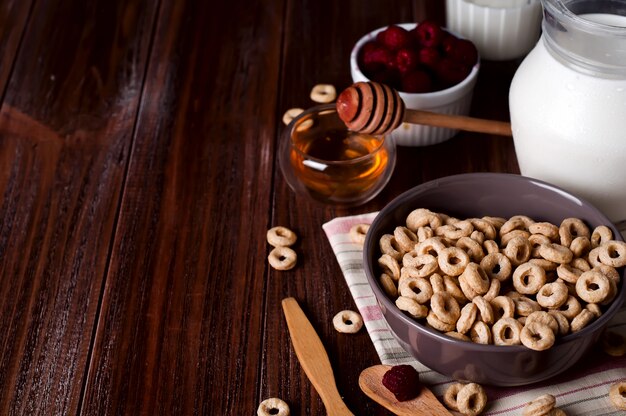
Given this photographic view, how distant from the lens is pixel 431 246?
100 centimetres

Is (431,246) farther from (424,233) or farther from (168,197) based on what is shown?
(168,197)

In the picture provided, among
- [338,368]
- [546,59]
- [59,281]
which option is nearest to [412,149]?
[546,59]

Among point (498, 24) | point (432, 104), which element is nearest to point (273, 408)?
point (432, 104)

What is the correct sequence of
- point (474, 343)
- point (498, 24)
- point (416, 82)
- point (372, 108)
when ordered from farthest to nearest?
point (498, 24) → point (416, 82) → point (372, 108) → point (474, 343)

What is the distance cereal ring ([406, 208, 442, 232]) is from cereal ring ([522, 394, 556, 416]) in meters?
0.24

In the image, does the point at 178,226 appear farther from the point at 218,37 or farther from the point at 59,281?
the point at 218,37

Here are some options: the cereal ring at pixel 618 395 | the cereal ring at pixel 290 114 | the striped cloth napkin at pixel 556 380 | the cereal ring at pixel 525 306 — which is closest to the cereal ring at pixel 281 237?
the striped cloth napkin at pixel 556 380

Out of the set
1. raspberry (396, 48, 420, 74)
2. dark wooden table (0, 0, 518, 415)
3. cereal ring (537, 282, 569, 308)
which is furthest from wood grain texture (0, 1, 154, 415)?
cereal ring (537, 282, 569, 308)

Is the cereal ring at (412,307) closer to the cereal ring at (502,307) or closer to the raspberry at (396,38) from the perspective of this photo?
the cereal ring at (502,307)

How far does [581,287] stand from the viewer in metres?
0.94

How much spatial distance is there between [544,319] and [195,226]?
53cm

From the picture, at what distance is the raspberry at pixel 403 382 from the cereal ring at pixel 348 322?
0.10m

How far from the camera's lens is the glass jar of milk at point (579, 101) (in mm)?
1016

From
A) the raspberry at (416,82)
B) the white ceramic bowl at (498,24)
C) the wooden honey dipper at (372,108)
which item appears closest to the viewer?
the wooden honey dipper at (372,108)
